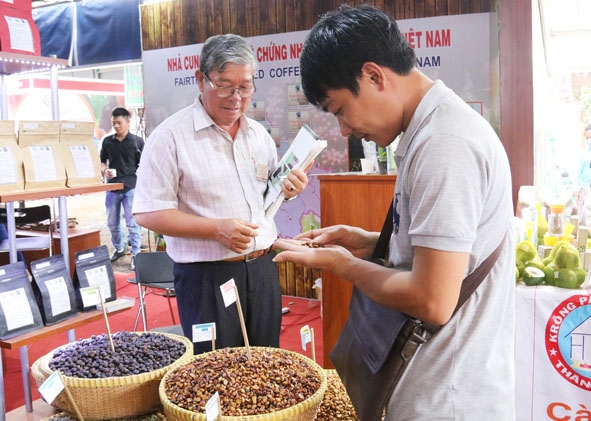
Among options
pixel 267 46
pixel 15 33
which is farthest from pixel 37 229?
pixel 15 33

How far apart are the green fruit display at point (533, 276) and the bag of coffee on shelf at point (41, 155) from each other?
6.97 feet

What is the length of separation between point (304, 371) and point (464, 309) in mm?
730

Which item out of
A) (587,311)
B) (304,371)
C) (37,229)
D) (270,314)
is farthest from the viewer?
(37,229)

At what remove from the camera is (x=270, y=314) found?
2.36 m

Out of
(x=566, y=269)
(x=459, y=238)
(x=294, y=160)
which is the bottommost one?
(x=566, y=269)

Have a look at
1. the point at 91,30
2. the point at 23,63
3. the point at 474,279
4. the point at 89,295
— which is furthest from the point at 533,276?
the point at 91,30

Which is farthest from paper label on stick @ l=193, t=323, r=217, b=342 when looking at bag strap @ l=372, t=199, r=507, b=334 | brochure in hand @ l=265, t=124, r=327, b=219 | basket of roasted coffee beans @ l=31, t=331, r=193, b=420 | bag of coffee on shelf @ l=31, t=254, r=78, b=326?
bag strap @ l=372, t=199, r=507, b=334

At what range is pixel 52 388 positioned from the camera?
161cm

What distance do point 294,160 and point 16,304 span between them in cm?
118

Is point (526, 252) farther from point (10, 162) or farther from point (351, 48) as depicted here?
point (10, 162)

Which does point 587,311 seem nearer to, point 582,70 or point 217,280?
point 217,280

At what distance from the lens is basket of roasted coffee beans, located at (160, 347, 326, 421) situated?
1.47 m

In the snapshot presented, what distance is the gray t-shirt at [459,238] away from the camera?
976 millimetres

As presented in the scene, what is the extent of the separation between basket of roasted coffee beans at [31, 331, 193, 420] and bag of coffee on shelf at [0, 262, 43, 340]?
242 millimetres
